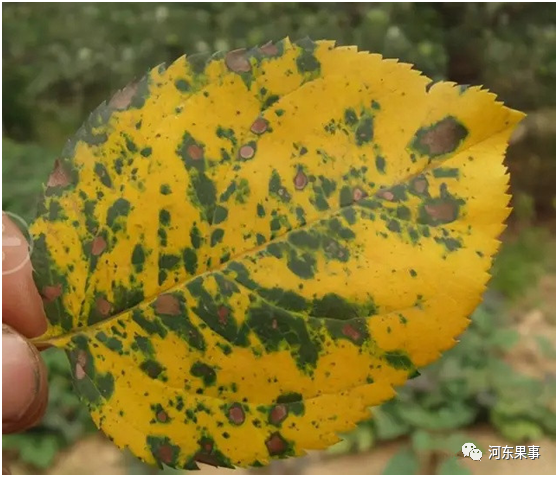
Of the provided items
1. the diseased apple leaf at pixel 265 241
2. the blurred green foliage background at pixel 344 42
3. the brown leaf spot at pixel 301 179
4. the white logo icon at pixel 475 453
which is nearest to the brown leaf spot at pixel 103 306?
the diseased apple leaf at pixel 265 241

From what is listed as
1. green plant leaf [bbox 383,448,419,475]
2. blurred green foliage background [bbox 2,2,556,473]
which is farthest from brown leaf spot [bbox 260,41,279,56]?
green plant leaf [bbox 383,448,419,475]

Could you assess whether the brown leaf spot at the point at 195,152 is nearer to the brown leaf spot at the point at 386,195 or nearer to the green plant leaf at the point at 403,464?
the brown leaf spot at the point at 386,195

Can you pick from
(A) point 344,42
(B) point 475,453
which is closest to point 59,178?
(B) point 475,453

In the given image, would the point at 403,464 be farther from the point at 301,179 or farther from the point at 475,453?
the point at 301,179

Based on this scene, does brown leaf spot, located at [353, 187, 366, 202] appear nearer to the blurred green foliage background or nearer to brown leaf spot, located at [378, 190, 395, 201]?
brown leaf spot, located at [378, 190, 395, 201]

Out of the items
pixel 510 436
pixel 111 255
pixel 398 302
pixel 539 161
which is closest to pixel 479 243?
pixel 398 302

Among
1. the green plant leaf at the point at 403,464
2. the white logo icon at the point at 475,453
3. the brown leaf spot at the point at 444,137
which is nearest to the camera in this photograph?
the brown leaf spot at the point at 444,137

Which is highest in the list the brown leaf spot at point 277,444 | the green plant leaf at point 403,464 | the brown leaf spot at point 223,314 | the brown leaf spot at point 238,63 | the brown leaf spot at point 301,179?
the brown leaf spot at point 238,63
